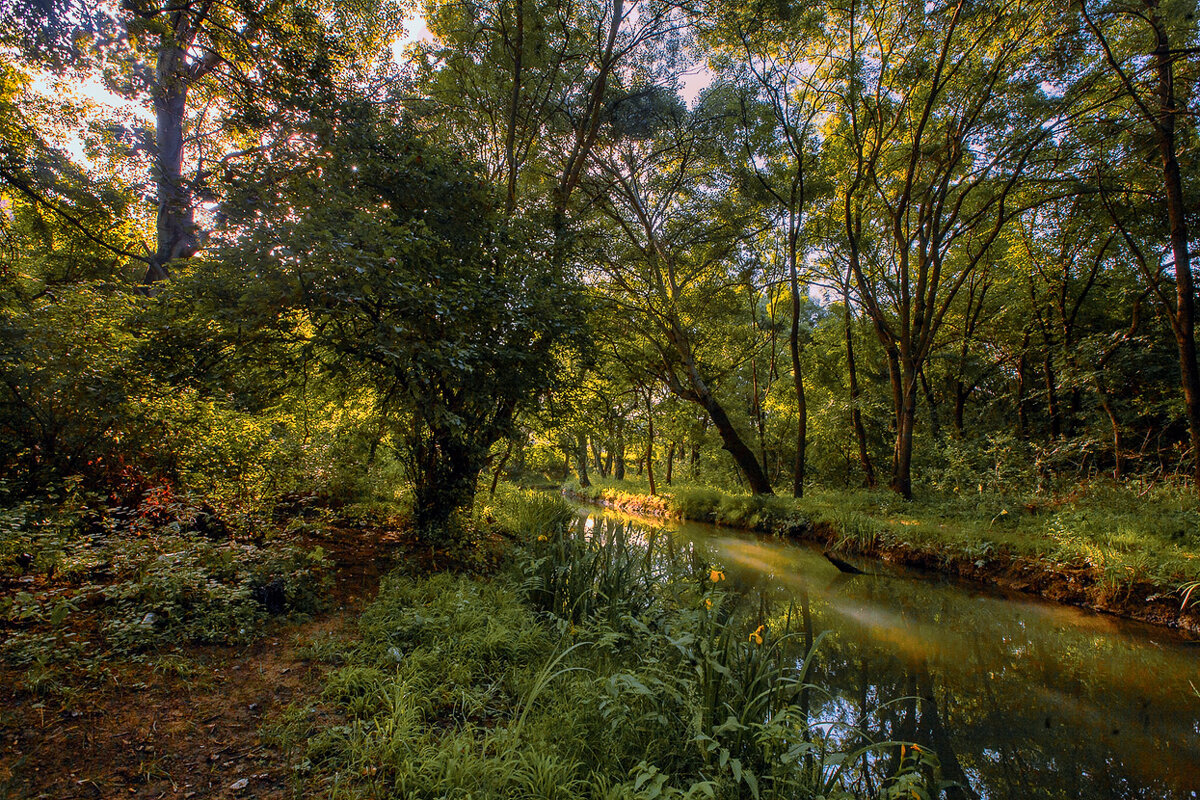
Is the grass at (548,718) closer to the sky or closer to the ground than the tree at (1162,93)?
closer to the ground

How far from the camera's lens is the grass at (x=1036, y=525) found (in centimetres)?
536

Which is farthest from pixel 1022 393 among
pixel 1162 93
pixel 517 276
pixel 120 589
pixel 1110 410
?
pixel 120 589

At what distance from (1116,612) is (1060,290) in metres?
10.8

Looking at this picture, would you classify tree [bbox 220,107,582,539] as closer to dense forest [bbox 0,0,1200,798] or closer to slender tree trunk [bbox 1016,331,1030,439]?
dense forest [bbox 0,0,1200,798]

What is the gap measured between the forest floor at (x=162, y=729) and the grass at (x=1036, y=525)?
792cm

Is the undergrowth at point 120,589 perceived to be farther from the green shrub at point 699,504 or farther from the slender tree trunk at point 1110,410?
the slender tree trunk at point 1110,410

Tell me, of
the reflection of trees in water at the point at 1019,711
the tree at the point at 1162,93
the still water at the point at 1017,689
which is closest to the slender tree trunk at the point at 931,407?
the tree at the point at 1162,93

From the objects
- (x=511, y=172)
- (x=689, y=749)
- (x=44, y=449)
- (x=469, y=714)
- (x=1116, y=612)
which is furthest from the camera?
(x=511, y=172)

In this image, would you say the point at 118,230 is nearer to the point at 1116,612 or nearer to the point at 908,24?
the point at 1116,612

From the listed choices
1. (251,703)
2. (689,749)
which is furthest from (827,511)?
(251,703)

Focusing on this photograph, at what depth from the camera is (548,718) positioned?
241 centimetres

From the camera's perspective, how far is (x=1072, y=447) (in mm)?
9734

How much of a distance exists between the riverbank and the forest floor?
25.4 ft

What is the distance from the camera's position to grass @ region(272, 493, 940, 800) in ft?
6.50
